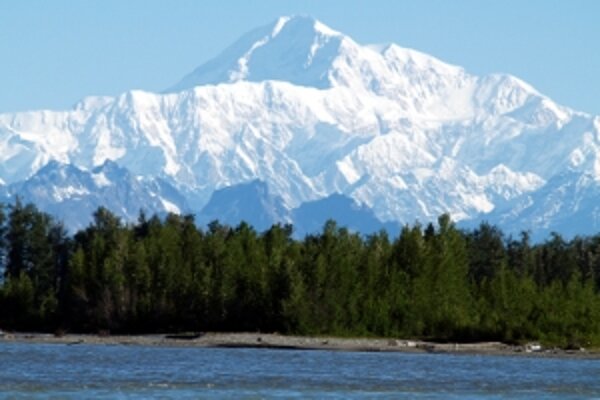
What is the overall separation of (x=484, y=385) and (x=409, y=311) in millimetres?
41955

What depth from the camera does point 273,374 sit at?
87.4m

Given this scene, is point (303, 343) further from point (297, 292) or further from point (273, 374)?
point (273, 374)

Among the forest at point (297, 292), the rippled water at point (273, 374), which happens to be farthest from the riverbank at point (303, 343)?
the rippled water at point (273, 374)

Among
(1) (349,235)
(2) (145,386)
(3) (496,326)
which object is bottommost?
(2) (145,386)

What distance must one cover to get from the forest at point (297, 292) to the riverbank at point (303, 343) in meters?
2.81

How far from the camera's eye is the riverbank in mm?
114750

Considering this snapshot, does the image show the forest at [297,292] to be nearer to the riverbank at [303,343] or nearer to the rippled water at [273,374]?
the riverbank at [303,343]

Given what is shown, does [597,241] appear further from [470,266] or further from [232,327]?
[232,327]

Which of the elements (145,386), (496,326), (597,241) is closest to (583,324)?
(496,326)

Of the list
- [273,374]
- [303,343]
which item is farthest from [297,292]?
[273,374]

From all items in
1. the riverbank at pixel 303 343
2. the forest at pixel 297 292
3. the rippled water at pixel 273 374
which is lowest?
the rippled water at pixel 273 374

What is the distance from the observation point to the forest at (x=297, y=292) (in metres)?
123

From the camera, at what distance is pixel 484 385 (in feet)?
274

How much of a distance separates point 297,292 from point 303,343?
6.09 meters
